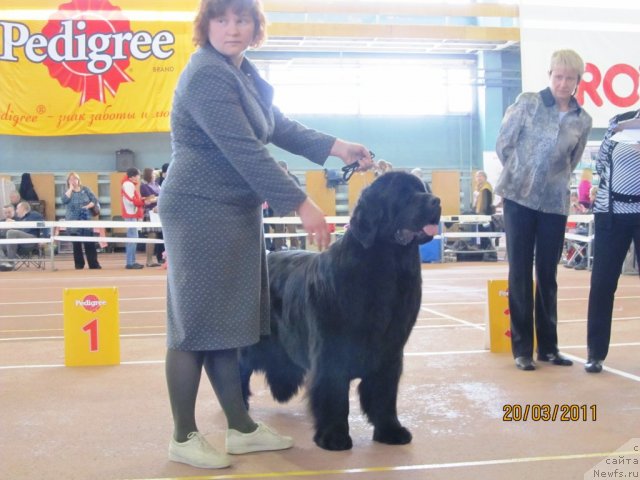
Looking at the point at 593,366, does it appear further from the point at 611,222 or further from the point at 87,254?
the point at 87,254

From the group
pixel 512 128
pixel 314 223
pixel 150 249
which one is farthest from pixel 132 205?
pixel 314 223

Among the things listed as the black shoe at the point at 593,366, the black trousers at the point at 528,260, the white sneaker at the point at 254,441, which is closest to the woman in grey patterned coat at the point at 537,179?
the black trousers at the point at 528,260

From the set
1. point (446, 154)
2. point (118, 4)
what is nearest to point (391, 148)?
point (446, 154)

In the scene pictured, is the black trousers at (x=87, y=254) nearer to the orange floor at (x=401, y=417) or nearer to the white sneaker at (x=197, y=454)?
the orange floor at (x=401, y=417)

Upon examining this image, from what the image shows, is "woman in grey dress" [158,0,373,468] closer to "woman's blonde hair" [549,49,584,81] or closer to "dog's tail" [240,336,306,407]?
"dog's tail" [240,336,306,407]

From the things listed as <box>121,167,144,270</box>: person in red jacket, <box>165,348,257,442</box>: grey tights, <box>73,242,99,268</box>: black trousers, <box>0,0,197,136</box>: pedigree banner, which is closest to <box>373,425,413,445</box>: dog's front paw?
<box>165,348,257,442</box>: grey tights

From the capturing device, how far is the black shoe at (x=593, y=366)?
3754mm

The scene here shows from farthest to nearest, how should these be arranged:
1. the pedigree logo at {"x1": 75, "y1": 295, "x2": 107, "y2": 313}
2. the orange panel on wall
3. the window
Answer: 1. the window
2. the orange panel on wall
3. the pedigree logo at {"x1": 75, "y1": 295, "x2": 107, "y2": 313}

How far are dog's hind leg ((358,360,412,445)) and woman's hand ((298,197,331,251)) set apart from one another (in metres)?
0.64

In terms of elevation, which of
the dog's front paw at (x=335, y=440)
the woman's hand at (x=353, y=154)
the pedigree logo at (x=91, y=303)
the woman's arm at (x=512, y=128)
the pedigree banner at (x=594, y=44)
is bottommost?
the dog's front paw at (x=335, y=440)

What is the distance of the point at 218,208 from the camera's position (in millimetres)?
2352

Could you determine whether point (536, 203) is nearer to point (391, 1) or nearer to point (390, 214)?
point (390, 214)

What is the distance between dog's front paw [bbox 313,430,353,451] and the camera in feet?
8.47

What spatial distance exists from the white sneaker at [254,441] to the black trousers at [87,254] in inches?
380
